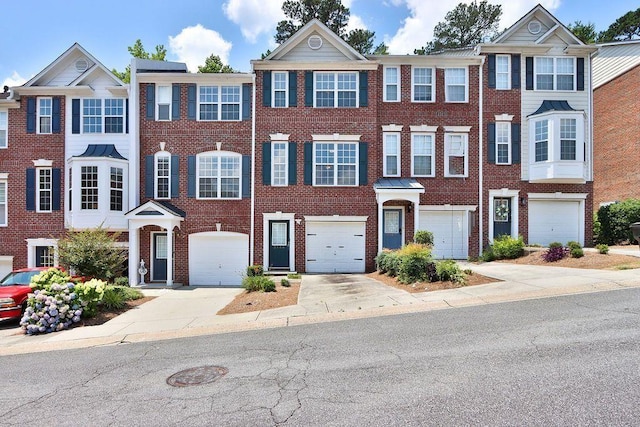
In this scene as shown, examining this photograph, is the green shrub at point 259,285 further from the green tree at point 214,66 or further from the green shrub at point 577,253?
the green tree at point 214,66

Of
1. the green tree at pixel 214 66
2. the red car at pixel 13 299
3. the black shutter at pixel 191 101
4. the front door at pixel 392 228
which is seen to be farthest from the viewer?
the green tree at pixel 214 66

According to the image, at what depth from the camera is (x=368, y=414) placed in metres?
4.37

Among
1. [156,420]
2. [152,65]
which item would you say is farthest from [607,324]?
[152,65]

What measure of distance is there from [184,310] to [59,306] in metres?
3.31

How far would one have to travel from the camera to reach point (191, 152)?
60.2 ft

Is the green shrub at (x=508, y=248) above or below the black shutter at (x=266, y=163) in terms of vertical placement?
below

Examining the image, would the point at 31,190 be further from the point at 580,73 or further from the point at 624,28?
the point at 624,28

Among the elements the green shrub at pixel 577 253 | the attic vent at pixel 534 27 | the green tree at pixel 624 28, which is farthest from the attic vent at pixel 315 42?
the green tree at pixel 624 28

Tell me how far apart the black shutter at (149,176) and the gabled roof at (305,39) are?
7.44 metres

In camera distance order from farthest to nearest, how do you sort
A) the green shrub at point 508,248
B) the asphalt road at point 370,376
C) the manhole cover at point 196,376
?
A: the green shrub at point 508,248 → the manhole cover at point 196,376 → the asphalt road at point 370,376

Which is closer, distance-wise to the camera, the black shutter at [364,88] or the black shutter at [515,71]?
the black shutter at [364,88]

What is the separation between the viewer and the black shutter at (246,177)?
18258 mm

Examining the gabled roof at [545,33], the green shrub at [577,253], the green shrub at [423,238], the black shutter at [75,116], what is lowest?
the green shrub at [577,253]

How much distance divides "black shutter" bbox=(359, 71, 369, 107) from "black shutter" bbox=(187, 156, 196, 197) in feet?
27.9
